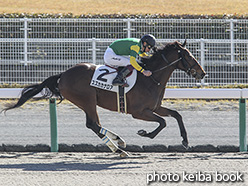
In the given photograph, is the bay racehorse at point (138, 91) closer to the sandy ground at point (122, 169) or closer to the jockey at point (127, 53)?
the jockey at point (127, 53)

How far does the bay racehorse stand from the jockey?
0.64 ft

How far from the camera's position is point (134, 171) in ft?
22.2

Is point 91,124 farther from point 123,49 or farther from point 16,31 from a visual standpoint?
→ point 16,31

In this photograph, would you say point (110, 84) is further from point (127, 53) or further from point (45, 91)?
point (45, 91)

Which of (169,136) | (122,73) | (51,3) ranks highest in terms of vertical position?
(51,3)

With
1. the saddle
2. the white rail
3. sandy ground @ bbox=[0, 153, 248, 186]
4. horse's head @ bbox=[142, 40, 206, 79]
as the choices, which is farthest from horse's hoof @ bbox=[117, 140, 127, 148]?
the white rail

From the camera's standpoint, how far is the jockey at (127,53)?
26.5ft

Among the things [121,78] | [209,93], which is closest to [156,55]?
[121,78]

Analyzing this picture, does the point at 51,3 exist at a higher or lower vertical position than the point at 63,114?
higher

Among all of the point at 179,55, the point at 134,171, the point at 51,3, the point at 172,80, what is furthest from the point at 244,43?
the point at 51,3

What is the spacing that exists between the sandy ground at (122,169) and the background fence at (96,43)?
6071 mm

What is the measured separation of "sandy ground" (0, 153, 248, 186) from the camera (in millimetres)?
6207

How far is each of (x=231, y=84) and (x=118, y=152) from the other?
6575 millimetres

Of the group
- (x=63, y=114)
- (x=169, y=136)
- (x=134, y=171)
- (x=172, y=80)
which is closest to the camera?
(x=134, y=171)
